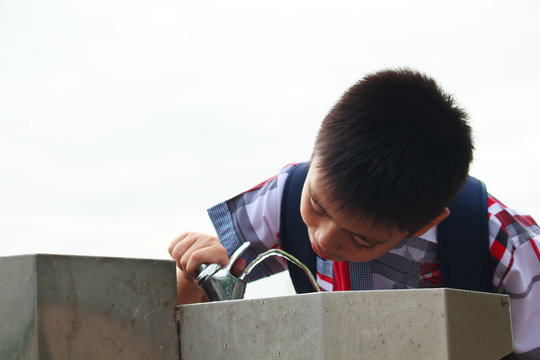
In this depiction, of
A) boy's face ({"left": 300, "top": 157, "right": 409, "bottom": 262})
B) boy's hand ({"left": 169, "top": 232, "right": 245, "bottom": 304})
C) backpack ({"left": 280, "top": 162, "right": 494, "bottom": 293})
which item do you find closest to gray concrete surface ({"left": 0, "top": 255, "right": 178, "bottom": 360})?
boy's hand ({"left": 169, "top": 232, "right": 245, "bottom": 304})

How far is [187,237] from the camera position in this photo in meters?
1.09

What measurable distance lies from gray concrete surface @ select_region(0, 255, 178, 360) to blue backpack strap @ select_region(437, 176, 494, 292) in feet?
2.18

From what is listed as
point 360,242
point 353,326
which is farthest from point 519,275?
point 353,326

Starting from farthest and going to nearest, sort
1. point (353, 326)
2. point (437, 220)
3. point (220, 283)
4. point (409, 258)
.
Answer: point (409, 258) < point (437, 220) < point (220, 283) < point (353, 326)

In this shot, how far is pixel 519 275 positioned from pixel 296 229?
45cm

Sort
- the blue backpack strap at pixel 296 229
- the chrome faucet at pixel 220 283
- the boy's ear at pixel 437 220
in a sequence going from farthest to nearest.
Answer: the blue backpack strap at pixel 296 229
the boy's ear at pixel 437 220
the chrome faucet at pixel 220 283

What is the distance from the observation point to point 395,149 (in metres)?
1.03

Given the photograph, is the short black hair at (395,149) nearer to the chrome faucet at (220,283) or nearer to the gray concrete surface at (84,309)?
the chrome faucet at (220,283)

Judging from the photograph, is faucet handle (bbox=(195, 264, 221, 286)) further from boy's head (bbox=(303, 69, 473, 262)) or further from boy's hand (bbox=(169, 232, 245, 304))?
boy's head (bbox=(303, 69, 473, 262))

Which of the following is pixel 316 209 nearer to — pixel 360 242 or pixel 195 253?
pixel 360 242

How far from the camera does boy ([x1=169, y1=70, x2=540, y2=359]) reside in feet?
3.36

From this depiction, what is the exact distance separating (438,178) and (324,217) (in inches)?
8.2

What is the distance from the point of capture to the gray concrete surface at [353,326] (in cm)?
68

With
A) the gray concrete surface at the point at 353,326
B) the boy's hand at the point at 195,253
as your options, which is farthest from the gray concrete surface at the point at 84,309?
the boy's hand at the point at 195,253
